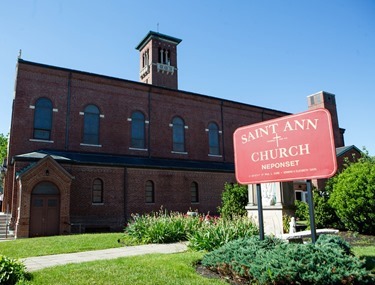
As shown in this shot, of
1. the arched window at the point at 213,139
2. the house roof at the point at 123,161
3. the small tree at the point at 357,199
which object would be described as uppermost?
the arched window at the point at 213,139

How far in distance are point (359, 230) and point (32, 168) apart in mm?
18109

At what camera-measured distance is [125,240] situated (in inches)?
575

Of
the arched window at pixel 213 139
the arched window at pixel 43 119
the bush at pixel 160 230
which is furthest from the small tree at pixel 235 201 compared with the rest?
the arched window at pixel 43 119

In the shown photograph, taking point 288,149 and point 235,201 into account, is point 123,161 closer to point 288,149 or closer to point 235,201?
point 235,201

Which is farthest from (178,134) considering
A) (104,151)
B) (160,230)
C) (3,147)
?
(3,147)

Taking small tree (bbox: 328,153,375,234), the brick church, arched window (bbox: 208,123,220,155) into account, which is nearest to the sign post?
small tree (bbox: 328,153,375,234)

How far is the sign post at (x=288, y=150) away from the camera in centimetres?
703

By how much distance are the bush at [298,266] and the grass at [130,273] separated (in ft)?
1.85

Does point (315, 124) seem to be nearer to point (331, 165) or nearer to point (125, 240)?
point (331, 165)

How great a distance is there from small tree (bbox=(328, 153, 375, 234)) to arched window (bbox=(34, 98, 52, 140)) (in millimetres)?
19915

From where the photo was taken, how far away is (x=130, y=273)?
6.98 meters

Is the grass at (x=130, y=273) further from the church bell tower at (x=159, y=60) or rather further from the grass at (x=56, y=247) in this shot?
the church bell tower at (x=159, y=60)

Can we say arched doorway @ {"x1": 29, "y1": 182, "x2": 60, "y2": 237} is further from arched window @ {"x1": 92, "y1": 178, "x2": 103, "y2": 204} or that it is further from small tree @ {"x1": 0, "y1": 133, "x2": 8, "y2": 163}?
small tree @ {"x1": 0, "y1": 133, "x2": 8, "y2": 163}

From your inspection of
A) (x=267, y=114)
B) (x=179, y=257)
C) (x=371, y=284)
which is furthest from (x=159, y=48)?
(x=371, y=284)
